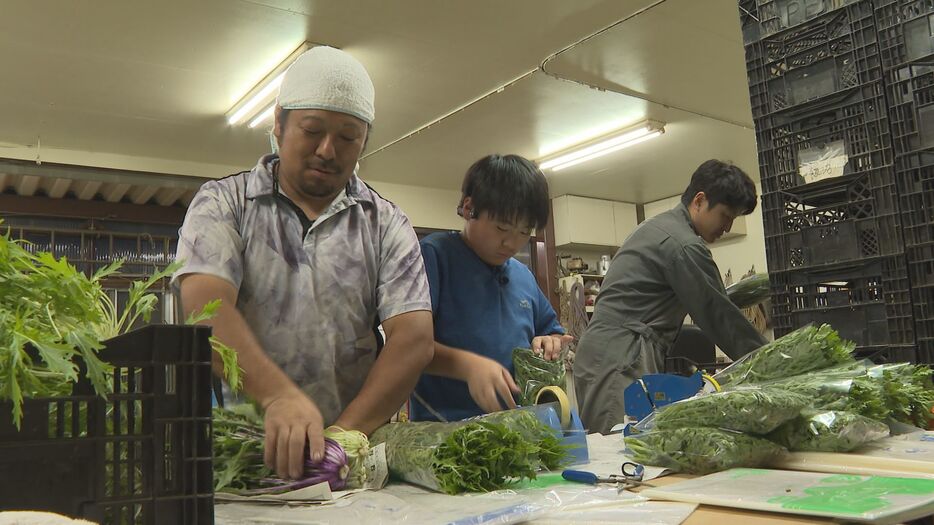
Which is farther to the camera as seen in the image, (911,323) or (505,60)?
(505,60)

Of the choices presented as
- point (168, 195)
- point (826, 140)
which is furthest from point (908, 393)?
point (168, 195)

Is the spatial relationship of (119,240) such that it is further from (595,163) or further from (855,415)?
(855,415)

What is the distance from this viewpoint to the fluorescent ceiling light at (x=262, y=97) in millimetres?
4863

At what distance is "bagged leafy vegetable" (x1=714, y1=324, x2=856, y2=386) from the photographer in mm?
1780

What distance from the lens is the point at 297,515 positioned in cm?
100

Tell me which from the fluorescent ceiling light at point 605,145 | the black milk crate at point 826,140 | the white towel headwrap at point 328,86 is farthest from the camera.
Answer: the fluorescent ceiling light at point 605,145

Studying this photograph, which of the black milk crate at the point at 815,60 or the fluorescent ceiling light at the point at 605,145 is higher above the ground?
the fluorescent ceiling light at the point at 605,145

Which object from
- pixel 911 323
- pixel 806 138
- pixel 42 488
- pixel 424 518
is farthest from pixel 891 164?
pixel 42 488

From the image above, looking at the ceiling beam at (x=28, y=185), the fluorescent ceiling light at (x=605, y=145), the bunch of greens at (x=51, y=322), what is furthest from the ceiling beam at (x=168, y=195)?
the bunch of greens at (x=51, y=322)

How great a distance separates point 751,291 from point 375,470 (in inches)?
80.0

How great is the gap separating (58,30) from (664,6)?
3.65 metres

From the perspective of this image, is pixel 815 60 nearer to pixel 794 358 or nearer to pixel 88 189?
pixel 794 358

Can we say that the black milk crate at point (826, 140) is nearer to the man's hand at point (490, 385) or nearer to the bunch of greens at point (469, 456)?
the man's hand at point (490, 385)

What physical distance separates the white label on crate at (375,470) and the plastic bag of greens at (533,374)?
460mm
